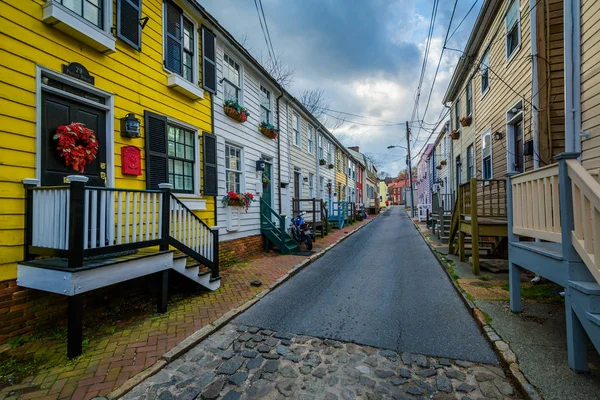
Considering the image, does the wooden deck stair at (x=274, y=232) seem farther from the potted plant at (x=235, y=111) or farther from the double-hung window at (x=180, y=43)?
the double-hung window at (x=180, y=43)

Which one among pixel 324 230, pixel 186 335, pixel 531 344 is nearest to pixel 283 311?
pixel 186 335

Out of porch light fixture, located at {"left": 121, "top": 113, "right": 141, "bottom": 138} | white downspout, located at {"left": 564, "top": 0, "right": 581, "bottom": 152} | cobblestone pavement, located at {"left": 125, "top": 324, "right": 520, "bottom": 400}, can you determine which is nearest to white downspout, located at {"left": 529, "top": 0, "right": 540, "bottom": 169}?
white downspout, located at {"left": 564, "top": 0, "right": 581, "bottom": 152}

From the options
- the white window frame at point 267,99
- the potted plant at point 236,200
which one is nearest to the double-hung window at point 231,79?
the white window frame at point 267,99

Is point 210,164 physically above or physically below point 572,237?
above

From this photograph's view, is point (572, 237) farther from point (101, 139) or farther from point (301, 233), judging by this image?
point (301, 233)

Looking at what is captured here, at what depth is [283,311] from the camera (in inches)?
169

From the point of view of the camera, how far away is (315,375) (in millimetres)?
2721

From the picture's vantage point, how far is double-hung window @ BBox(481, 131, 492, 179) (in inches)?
337

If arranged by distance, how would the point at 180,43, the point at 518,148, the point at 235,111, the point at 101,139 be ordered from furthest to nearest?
the point at 235,111, the point at 518,148, the point at 180,43, the point at 101,139

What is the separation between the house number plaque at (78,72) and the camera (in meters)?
3.81

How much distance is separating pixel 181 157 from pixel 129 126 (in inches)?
55.4

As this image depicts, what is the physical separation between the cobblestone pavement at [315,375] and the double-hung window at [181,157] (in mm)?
3495

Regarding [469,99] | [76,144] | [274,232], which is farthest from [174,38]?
[469,99]

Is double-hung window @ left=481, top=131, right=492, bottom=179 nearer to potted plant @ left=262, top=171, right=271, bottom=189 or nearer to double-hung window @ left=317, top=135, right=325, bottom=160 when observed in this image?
potted plant @ left=262, top=171, right=271, bottom=189
